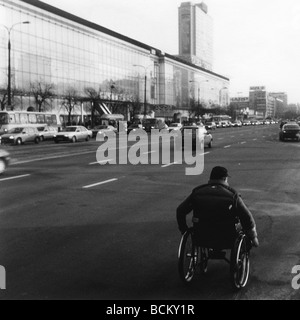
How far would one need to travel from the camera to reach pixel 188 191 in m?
12.6

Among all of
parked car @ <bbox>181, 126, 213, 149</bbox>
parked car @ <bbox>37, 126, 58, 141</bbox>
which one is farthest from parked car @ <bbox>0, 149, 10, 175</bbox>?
parked car @ <bbox>37, 126, 58, 141</bbox>

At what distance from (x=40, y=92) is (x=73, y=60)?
20982 millimetres

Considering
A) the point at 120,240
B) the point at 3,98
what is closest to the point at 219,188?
the point at 120,240

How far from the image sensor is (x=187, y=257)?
5.67 meters

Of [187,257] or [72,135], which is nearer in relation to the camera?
[187,257]

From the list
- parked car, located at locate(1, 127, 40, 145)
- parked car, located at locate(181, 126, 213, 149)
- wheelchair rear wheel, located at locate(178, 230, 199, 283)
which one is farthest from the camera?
parked car, located at locate(1, 127, 40, 145)

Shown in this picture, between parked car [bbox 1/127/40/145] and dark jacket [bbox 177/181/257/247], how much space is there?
3414 cm

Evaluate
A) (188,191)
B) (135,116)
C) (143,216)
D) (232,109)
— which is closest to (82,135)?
(188,191)

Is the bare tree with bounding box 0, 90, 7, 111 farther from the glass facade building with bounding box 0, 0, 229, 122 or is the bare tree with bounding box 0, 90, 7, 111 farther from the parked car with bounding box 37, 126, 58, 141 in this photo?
the parked car with bounding box 37, 126, 58, 141

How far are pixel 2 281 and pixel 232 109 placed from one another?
170 m

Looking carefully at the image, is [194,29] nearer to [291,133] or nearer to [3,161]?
[291,133]

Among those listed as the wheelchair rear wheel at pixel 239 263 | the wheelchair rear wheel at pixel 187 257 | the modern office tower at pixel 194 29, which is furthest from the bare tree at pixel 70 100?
the modern office tower at pixel 194 29

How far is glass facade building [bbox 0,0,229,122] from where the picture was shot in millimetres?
67438
